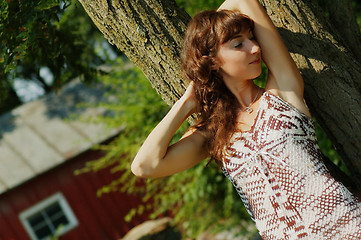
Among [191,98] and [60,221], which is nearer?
[191,98]

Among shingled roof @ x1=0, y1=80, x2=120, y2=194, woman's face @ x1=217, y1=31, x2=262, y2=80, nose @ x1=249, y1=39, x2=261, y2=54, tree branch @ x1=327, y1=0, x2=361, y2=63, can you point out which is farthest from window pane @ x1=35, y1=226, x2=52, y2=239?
nose @ x1=249, y1=39, x2=261, y2=54

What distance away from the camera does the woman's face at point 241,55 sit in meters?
2.36

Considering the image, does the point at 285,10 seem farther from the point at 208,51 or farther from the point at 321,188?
the point at 321,188

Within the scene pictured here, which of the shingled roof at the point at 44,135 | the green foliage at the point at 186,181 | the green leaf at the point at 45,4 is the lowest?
the green foliage at the point at 186,181

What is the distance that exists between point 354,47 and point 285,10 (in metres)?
0.58

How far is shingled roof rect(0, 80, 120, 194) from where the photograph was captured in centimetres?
1185

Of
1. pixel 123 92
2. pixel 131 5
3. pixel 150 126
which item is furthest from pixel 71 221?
pixel 131 5

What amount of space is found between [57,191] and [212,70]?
10.4m

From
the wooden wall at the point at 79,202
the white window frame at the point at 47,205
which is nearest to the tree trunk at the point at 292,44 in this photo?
the wooden wall at the point at 79,202

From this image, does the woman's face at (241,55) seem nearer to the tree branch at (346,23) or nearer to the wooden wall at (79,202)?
the tree branch at (346,23)

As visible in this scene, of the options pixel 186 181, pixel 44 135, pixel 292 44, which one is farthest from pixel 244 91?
pixel 44 135

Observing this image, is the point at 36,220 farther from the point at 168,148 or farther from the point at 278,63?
the point at 278,63

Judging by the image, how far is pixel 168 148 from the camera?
2564 mm

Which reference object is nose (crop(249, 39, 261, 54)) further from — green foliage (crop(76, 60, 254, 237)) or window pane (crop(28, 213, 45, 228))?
window pane (crop(28, 213, 45, 228))
